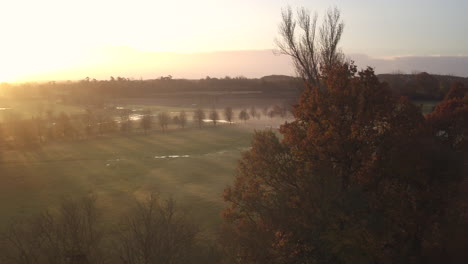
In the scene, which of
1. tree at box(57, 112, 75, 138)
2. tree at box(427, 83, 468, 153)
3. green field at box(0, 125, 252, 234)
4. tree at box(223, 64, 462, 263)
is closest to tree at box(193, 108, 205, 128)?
green field at box(0, 125, 252, 234)

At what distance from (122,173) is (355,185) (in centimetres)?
3552

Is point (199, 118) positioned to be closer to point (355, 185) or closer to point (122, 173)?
point (122, 173)

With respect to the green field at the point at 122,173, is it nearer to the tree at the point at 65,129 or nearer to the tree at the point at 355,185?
the tree at the point at 65,129

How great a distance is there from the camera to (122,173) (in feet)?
145

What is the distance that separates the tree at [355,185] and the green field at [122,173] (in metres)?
12.0

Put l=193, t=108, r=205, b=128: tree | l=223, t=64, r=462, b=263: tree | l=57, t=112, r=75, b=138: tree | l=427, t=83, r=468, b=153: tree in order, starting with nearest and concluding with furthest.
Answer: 1. l=223, t=64, r=462, b=263: tree
2. l=427, t=83, r=468, b=153: tree
3. l=57, t=112, r=75, b=138: tree
4. l=193, t=108, r=205, b=128: tree

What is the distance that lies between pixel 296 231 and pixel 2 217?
2610 centimetres

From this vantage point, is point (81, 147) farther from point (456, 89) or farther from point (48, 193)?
point (456, 89)

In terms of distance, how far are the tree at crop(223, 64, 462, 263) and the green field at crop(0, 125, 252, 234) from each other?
39.4 feet

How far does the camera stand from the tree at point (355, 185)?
43.9ft

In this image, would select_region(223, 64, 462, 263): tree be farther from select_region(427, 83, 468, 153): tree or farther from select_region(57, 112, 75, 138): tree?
select_region(57, 112, 75, 138): tree

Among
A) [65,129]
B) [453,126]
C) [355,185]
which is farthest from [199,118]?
[355,185]

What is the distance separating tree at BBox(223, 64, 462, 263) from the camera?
13.4 meters

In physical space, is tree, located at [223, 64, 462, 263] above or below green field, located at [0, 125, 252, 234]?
above
